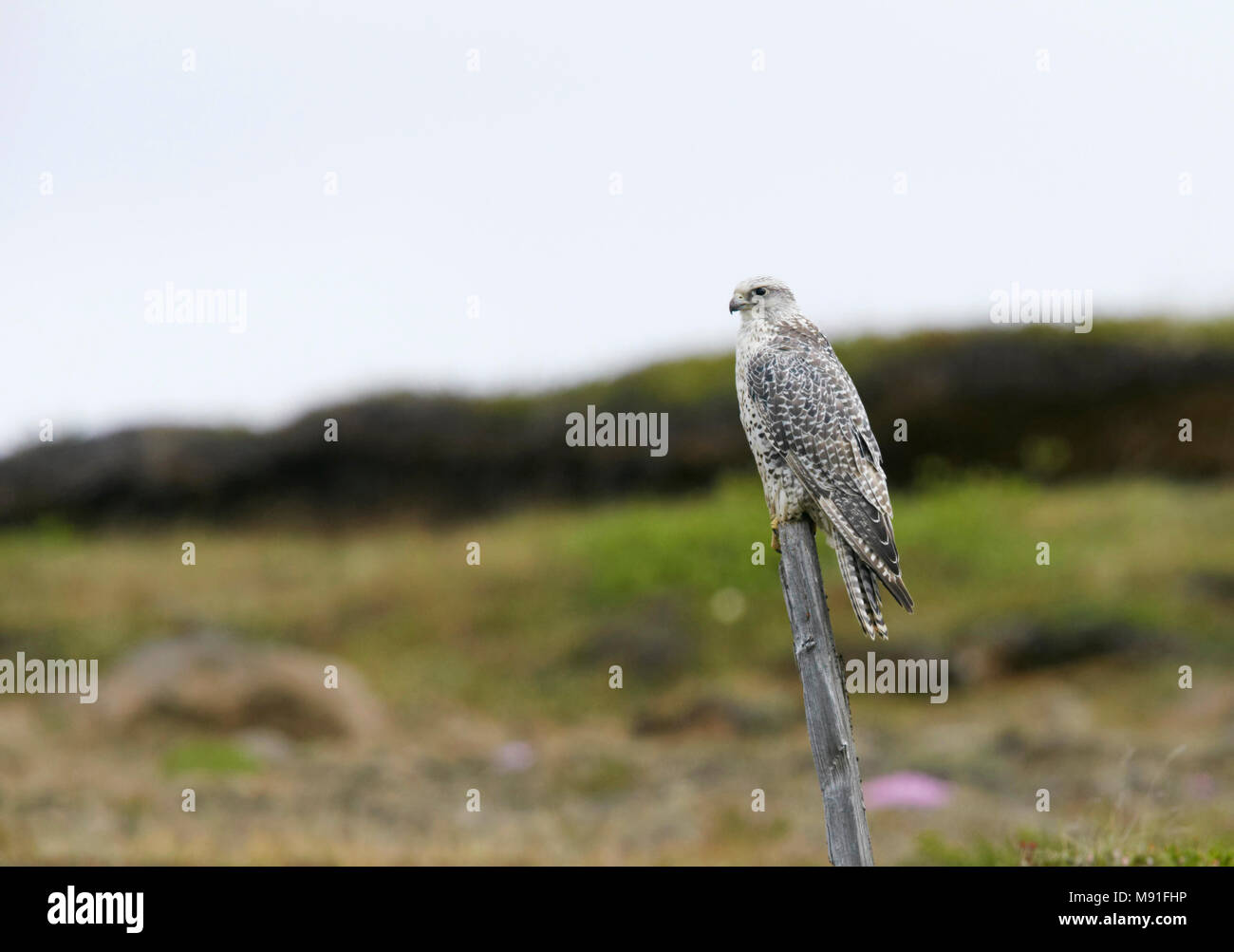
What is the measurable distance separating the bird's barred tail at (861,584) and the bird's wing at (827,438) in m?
0.11

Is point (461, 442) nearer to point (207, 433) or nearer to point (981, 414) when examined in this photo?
point (207, 433)

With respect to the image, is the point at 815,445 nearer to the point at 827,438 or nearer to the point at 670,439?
the point at 827,438

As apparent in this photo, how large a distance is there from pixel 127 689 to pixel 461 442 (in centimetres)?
735

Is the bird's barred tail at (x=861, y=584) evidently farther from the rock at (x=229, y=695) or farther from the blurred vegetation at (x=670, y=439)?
the blurred vegetation at (x=670, y=439)

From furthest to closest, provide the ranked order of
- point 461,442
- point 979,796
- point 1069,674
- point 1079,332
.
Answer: point 461,442, point 1079,332, point 1069,674, point 979,796

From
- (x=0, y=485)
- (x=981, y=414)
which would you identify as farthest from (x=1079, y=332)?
(x=0, y=485)

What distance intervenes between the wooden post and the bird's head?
177 centimetres

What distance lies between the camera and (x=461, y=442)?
18625 millimetres

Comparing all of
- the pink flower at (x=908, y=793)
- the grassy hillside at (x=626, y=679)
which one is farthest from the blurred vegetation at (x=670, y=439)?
the pink flower at (x=908, y=793)

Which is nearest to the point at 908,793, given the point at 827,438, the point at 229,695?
the point at 827,438

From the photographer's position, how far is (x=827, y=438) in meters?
5.14

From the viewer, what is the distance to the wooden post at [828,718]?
4164mm

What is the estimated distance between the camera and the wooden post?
13.7 feet

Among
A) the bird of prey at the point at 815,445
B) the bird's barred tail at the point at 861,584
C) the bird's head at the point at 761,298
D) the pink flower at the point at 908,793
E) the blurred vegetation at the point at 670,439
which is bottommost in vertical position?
the pink flower at the point at 908,793
